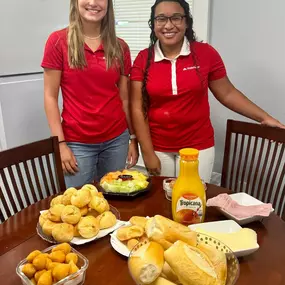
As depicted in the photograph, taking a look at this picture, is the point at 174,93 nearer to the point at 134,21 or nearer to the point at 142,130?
the point at 142,130

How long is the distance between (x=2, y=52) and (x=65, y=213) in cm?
151

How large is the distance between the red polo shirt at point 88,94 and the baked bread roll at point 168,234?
982mm

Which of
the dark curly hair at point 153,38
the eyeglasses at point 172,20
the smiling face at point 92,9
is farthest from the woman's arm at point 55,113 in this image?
the eyeglasses at point 172,20

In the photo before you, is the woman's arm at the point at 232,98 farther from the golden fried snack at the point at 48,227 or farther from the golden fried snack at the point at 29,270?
the golden fried snack at the point at 29,270

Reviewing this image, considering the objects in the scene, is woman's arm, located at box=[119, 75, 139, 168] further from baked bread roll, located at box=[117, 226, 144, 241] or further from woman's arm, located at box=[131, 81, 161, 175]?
baked bread roll, located at box=[117, 226, 144, 241]

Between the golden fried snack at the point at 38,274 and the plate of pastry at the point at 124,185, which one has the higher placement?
the golden fried snack at the point at 38,274

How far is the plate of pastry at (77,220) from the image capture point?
97 cm

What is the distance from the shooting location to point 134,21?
112 inches

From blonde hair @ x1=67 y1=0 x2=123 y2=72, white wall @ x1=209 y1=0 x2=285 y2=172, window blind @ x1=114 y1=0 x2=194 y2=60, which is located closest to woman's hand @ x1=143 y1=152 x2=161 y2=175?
blonde hair @ x1=67 y1=0 x2=123 y2=72

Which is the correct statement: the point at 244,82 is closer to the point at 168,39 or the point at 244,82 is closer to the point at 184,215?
the point at 168,39

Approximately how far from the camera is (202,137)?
5.63ft

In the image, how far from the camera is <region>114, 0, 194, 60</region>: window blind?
279cm

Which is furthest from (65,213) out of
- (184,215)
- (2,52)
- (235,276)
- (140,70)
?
(2,52)

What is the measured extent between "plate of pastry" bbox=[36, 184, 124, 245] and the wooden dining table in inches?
1.2
